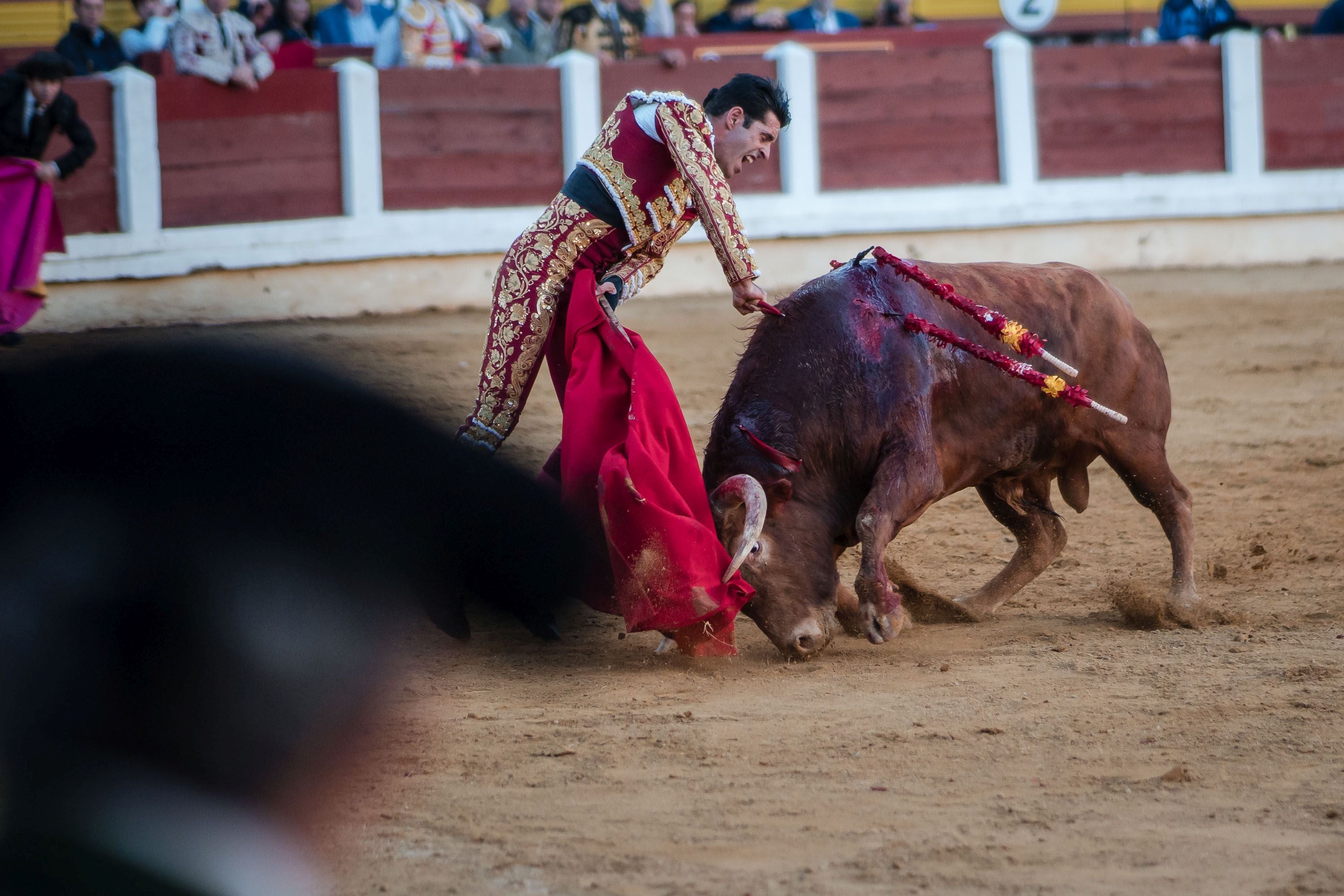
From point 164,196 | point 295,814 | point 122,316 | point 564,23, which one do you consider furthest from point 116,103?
point 295,814

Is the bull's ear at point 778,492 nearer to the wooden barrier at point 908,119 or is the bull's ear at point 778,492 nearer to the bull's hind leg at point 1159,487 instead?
the bull's hind leg at point 1159,487

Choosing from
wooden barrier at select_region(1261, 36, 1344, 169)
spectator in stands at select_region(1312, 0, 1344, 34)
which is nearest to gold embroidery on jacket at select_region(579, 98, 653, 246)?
wooden barrier at select_region(1261, 36, 1344, 169)

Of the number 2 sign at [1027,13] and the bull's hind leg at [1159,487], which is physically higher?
the number 2 sign at [1027,13]

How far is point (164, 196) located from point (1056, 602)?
578 cm

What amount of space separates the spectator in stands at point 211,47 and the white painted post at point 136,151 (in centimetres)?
23

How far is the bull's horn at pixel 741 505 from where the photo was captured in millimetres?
3066

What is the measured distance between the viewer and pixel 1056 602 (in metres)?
3.90

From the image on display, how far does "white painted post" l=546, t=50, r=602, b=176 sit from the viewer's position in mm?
8500

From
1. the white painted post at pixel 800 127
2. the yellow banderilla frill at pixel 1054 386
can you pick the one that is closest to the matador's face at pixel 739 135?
the yellow banderilla frill at pixel 1054 386

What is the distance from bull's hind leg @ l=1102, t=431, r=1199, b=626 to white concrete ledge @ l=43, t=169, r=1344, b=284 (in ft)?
16.5

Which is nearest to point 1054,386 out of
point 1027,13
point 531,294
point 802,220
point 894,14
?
point 531,294

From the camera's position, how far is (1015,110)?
9.33 m

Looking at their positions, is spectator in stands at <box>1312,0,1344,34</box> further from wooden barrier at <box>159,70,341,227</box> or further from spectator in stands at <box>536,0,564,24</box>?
wooden barrier at <box>159,70,341,227</box>

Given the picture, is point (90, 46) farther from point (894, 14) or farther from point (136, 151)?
point (894, 14)
